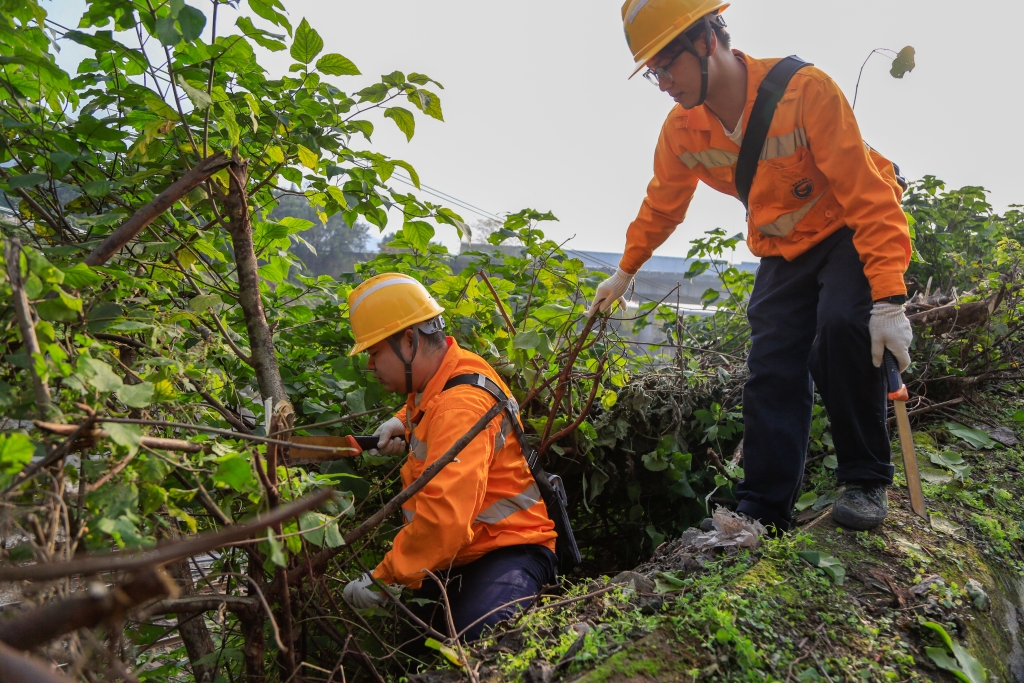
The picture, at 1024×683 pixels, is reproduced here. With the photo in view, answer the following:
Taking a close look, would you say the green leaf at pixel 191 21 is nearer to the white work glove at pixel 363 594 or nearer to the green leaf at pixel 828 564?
the white work glove at pixel 363 594

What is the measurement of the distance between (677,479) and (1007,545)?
56.6 inches

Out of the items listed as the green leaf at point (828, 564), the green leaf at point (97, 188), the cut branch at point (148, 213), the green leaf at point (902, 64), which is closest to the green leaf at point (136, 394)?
the cut branch at point (148, 213)

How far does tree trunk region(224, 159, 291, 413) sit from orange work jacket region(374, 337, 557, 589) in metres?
0.63

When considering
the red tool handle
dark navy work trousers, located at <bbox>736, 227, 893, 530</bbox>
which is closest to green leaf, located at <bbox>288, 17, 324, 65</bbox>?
dark navy work trousers, located at <bbox>736, 227, 893, 530</bbox>

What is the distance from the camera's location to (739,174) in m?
2.70

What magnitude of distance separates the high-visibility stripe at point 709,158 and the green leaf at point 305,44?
1.63 m

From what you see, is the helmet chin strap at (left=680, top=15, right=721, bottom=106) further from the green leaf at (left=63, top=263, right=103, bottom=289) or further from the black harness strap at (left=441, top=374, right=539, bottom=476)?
the green leaf at (left=63, top=263, right=103, bottom=289)

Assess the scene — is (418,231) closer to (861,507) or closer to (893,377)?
(893,377)

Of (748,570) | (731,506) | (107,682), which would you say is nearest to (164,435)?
(107,682)

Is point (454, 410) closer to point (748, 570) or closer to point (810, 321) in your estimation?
point (748, 570)

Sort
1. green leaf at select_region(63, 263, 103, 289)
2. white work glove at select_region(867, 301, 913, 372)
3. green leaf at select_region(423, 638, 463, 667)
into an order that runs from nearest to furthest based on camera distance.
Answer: green leaf at select_region(63, 263, 103, 289), green leaf at select_region(423, 638, 463, 667), white work glove at select_region(867, 301, 913, 372)

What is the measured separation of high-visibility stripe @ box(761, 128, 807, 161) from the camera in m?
2.51

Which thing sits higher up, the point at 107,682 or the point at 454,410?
the point at 454,410

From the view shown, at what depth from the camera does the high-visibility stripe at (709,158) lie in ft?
9.02
